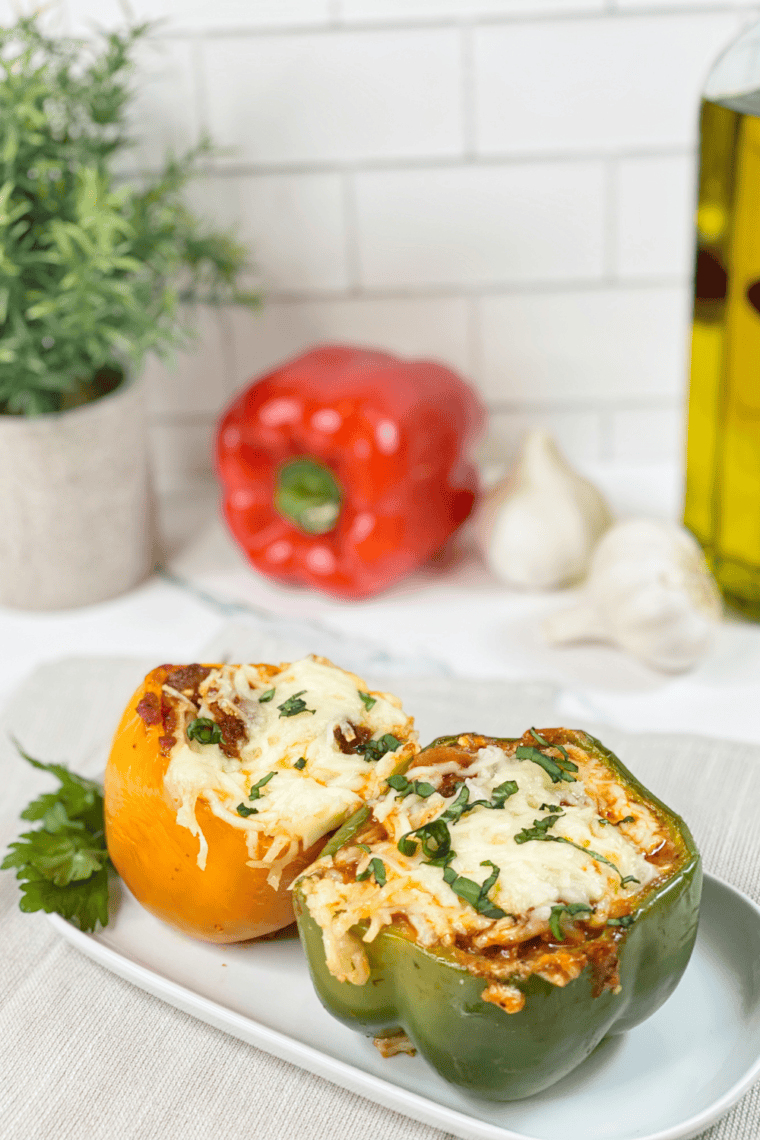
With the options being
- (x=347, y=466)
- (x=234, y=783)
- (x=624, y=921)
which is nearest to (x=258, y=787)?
(x=234, y=783)

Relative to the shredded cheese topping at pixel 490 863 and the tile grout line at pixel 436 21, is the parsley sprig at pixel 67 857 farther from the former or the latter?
the tile grout line at pixel 436 21

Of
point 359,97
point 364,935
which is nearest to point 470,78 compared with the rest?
point 359,97

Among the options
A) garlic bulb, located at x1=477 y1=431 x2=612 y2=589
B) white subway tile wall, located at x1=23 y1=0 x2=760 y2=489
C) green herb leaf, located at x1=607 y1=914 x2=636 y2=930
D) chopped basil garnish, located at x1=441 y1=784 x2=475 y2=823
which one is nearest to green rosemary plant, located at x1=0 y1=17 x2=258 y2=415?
white subway tile wall, located at x1=23 y1=0 x2=760 y2=489

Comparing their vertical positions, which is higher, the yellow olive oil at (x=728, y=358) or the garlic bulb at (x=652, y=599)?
the yellow olive oil at (x=728, y=358)

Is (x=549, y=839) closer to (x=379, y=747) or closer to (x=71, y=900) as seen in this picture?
(x=379, y=747)

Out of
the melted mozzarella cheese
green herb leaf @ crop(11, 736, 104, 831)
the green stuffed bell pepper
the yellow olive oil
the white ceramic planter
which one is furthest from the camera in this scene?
the white ceramic planter

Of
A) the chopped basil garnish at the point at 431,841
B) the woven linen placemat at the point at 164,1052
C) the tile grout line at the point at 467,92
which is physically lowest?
the woven linen placemat at the point at 164,1052

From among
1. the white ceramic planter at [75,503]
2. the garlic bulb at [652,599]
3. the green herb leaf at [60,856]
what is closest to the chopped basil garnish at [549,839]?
the green herb leaf at [60,856]

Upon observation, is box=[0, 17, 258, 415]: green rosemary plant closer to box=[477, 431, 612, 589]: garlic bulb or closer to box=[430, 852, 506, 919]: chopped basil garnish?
box=[477, 431, 612, 589]: garlic bulb
